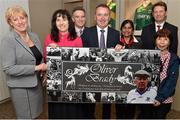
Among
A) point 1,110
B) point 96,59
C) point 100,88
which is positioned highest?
point 96,59

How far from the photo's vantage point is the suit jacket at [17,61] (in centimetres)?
174

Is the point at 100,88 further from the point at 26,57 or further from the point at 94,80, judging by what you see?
the point at 26,57

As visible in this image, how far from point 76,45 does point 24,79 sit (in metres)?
0.48

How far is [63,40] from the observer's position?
6.06 ft

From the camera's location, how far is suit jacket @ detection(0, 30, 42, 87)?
1741 mm

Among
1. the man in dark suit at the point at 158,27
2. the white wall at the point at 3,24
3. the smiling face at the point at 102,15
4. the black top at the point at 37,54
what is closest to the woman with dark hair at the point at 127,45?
the man in dark suit at the point at 158,27

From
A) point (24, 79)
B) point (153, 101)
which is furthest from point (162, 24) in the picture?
point (24, 79)

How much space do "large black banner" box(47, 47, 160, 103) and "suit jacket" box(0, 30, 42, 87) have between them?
0.14m

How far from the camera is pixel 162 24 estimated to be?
90.8 inches

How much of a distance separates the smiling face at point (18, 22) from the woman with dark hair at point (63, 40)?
0.70 ft

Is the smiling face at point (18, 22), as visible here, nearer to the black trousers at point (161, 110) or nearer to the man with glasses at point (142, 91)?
the man with glasses at point (142, 91)

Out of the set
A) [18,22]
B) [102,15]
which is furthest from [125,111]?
[18,22]

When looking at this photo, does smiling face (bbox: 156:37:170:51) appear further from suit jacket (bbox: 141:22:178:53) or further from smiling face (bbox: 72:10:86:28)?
smiling face (bbox: 72:10:86:28)

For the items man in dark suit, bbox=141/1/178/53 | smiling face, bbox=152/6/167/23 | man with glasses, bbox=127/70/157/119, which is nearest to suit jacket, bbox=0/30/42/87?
man with glasses, bbox=127/70/157/119
